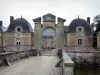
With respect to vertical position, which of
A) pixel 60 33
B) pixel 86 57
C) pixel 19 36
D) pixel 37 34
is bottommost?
pixel 86 57

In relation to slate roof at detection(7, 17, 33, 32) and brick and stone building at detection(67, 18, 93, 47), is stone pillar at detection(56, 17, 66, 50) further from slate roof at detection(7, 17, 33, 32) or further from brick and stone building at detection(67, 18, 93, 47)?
slate roof at detection(7, 17, 33, 32)

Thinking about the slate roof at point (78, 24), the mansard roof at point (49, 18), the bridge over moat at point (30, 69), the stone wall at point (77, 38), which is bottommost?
the bridge over moat at point (30, 69)

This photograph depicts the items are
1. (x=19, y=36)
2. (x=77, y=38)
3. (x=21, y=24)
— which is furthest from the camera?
(x=21, y=24)

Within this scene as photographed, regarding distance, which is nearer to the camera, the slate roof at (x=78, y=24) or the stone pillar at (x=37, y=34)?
the stone pillar at (x=37, y=34)

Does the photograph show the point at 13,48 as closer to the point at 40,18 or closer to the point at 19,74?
the point at 40,18

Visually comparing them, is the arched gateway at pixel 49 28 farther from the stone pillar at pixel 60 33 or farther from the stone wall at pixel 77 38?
the stone wall at pixel 77 38

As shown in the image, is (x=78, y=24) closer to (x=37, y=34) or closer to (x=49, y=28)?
(x=49, y=28)

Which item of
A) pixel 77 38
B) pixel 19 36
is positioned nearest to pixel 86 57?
pixel 77 38

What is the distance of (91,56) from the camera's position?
33656 mm

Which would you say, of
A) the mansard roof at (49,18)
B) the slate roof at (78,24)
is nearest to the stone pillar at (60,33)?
the mansard roof at (49,18)

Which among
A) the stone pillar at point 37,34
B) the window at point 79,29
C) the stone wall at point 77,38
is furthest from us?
the window at point 79,29

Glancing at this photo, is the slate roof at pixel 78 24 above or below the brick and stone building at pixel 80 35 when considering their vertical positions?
→ above

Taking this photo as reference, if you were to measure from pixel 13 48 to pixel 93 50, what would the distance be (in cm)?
1407

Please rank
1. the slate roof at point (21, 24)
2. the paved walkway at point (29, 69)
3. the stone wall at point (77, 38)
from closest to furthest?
the paved walkway at point (29, 69)
the stone wall at point (77, 38)
the slate roof at point (21, 24)
